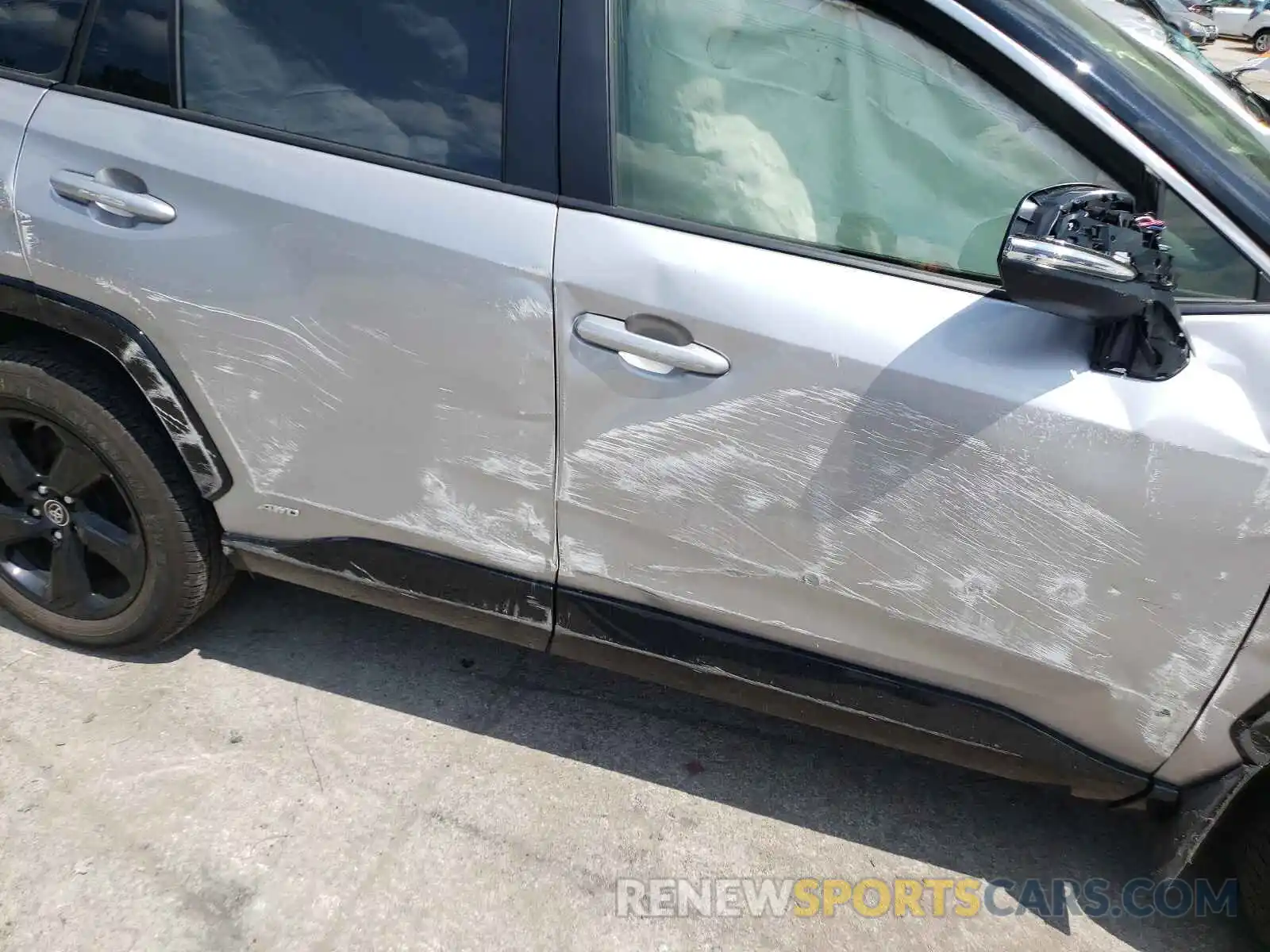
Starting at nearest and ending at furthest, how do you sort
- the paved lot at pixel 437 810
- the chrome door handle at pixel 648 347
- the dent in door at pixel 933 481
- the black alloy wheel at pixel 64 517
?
the dent in door at pixel 933 481 < the chrome door handle at pixel 648 347 < the paved lot at pixel 437 810 < the black alloy wheel at pixel 64 517

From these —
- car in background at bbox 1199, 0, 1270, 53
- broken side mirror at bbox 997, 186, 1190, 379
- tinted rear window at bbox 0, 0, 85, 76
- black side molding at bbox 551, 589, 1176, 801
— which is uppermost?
broken side mirror at bbox 997, 186, 1190, 379

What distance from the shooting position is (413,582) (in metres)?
2.26

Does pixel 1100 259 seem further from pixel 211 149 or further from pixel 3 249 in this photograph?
pixel 3 249

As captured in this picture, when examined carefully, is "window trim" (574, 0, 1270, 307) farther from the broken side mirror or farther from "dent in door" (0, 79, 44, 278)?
"dent in door" (0, 79, 44, 278)

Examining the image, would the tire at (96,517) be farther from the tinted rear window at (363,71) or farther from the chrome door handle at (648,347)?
the chrome door handle at (648,347)

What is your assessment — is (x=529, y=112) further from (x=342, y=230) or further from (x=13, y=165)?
(x=13, y=165)

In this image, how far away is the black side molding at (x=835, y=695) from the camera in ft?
6.54

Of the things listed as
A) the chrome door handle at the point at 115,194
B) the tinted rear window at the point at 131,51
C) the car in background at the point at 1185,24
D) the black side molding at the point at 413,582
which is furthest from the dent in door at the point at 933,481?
the car in background at the point at 1185,24

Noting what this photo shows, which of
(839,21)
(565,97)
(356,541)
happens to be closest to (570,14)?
(565,97)

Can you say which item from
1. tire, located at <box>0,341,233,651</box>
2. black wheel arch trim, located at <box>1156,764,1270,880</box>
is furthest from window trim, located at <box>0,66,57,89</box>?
black wheel arch trim, located at <box>1156,764,1270,880</box>

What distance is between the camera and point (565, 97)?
1.87 m

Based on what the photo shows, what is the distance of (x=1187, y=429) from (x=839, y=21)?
92cm

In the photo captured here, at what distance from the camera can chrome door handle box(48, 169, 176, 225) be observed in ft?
6.62

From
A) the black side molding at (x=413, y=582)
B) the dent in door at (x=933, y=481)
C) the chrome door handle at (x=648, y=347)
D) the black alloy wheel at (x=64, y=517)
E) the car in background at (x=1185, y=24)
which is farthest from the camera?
the car in background at (x=1185, y=24)
